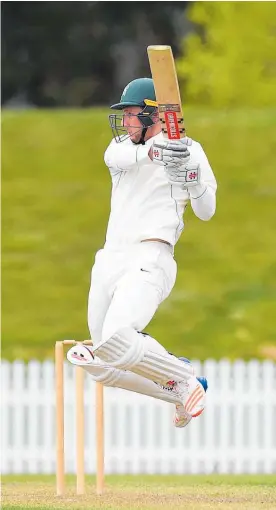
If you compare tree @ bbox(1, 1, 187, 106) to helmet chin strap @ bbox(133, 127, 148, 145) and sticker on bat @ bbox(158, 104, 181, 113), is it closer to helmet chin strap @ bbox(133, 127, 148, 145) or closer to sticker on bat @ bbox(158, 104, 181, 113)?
helmet chin strap @ bbox(133, 127, 148, 145)

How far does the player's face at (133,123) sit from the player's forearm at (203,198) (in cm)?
45

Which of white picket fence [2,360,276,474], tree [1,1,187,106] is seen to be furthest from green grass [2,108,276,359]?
tree [1,1,187,106]

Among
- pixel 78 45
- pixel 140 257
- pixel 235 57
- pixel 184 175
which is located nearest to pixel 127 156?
pixel 184 175

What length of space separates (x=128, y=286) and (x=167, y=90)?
1.05 meters

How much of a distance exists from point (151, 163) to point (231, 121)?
11855 mm

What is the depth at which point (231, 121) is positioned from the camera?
19062mm

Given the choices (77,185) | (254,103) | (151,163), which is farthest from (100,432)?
(254,103)

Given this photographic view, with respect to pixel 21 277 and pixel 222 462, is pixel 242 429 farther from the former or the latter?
pixel 21 277

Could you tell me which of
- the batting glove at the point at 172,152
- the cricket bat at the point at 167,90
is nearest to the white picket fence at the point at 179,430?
the batting glove at the point at 172,152

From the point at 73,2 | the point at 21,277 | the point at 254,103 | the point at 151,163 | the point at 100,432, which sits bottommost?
the point at 100,432

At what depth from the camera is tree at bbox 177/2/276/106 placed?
67.3 feet

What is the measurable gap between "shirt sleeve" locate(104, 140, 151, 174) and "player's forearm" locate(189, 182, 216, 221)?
32 centimetres

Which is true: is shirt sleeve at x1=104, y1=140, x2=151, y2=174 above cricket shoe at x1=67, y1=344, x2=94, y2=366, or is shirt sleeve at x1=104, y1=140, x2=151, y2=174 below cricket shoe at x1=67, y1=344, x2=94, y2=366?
above

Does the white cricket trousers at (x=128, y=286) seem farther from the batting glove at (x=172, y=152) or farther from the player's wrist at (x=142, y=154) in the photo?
the batting glove at (x=172, y=152)
